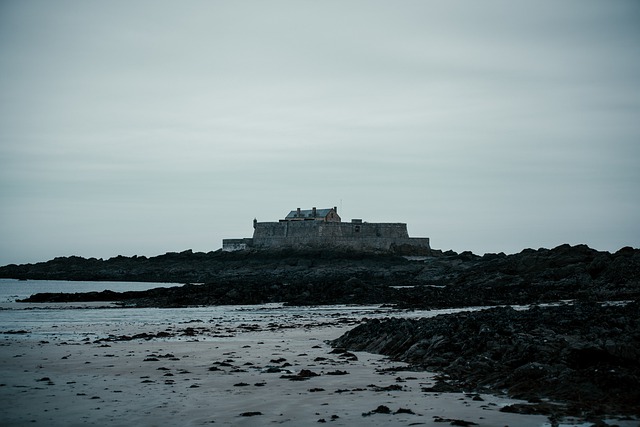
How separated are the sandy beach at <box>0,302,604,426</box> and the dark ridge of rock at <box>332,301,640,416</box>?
1.95ft

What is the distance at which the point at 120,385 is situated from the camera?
11000 millimetres

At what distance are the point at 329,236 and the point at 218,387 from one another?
210 feet

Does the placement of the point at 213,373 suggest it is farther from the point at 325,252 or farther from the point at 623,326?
the point at 325,252

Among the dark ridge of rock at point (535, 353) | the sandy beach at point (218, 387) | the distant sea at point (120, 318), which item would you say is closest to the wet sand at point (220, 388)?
the sandy beach at point (218, 387)

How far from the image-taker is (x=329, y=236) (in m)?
74.8

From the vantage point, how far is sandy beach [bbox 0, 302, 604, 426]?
857cm

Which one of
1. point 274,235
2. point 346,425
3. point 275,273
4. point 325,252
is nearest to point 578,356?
point 346,425

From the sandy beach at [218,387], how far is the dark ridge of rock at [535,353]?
0.60 meters

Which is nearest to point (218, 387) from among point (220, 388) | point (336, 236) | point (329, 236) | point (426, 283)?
point (220, 388)

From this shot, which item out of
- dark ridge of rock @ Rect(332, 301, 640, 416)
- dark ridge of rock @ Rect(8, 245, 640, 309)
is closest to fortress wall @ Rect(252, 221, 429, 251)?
dark ridge of rock @ Rect(8, 245, 640, 309)

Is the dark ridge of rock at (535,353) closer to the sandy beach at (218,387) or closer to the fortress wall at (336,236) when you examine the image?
the sandy beach at (218,387)

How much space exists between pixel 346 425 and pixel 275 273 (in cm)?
5327

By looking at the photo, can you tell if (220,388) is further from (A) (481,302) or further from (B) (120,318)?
(A) (481,302)

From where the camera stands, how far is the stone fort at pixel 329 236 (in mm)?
74438
